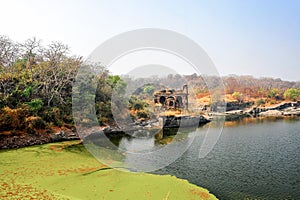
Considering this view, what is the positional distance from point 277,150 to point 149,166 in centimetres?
1032

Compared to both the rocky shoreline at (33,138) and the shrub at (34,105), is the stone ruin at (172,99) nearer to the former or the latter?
the rocky shoreline at (33,138)

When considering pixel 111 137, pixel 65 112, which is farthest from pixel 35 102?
pixel 111 137

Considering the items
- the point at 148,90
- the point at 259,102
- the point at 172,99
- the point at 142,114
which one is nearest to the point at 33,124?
the point at 142,114

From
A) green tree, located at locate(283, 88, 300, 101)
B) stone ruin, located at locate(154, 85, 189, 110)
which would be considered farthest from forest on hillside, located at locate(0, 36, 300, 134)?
green tree, located at locate(283, 88, 300, 101)

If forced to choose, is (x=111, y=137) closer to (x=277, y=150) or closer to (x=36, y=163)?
(x=36, y=163)

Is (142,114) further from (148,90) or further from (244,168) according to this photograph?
(244,168)

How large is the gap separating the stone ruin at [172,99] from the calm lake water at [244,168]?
1985 centimetres

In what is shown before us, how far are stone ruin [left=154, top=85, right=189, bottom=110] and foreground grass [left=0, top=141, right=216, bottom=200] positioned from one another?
28.3 m

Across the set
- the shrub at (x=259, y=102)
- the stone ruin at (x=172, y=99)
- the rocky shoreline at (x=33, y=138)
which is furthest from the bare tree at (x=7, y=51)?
the shrub at (x=259, y=102)

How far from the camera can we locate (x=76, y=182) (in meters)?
11.5

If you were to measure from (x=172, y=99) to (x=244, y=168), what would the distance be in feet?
93.5

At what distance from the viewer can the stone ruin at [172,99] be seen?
42647 millimetres

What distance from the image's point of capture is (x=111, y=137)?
2412 centimetres

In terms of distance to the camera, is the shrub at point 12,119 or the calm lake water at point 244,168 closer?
the calm lake water at point 244,168
